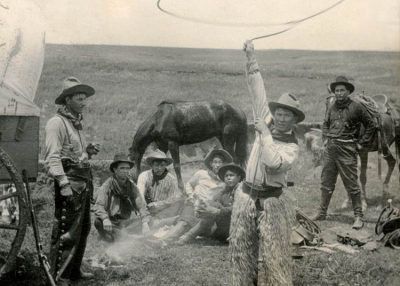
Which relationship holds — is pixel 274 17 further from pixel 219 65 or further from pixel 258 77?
pixel 258 77

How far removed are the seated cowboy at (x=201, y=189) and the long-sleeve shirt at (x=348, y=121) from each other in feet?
3.99

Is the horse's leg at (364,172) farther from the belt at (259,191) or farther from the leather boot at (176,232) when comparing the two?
the leather boot at (176,232)

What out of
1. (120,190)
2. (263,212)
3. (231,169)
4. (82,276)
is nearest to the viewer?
(263,212)

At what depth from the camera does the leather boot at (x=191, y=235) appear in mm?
5766

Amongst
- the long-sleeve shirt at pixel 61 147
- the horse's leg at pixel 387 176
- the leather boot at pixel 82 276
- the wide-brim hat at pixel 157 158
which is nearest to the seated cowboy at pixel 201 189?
the wide-brim hat at pixel 157 158

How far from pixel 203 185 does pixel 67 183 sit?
1903mm

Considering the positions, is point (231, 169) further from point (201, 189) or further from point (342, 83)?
point (342, 83)

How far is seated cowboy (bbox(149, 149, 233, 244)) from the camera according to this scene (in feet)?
19.2

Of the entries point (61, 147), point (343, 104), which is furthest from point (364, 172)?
point (61, 147)

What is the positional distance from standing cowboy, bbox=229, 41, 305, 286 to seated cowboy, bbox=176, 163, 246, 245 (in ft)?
3.52

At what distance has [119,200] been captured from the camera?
5.82 meters

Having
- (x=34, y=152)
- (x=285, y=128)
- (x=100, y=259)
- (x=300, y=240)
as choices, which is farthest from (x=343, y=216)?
(x=34, y=152)

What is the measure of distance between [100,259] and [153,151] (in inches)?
57.6

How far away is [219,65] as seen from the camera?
5.99 meters
